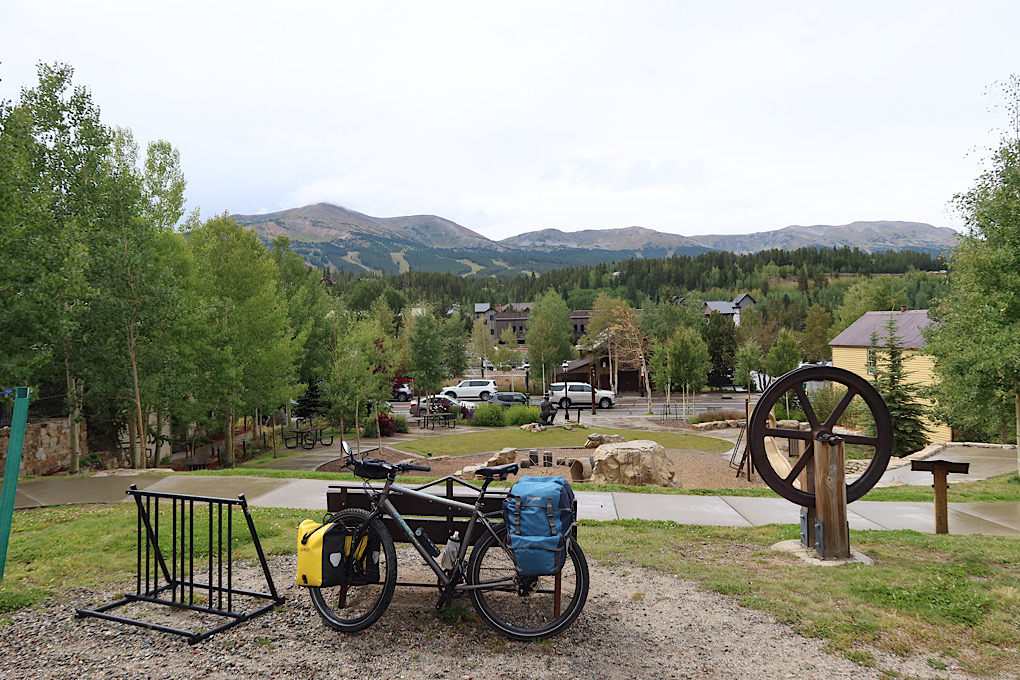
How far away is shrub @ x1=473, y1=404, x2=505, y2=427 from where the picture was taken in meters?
29.1

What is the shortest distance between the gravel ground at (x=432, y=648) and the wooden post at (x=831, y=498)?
6.04ft

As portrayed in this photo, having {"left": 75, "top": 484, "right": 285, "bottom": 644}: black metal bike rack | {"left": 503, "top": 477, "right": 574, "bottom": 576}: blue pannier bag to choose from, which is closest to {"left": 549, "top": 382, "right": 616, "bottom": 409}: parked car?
{"left": 75, "top": 484, "right": 285, "bottom": 644}: black metal bike rack

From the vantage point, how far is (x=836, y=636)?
425cm

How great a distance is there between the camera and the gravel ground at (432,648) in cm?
378

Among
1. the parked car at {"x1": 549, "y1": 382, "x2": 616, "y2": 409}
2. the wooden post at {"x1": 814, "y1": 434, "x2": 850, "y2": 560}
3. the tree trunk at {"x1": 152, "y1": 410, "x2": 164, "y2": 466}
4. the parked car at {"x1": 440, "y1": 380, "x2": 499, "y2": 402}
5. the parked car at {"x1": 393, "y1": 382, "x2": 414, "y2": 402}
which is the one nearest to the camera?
the wooden post at {"x1": 814, "y1": 434, "x2": 850, "y2": 560}

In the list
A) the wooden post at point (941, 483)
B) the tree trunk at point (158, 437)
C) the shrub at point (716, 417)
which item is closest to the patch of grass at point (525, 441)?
the shrub at point (716, 417)

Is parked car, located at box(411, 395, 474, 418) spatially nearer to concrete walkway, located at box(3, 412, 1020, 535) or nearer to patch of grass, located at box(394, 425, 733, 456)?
patch of grass, located at box(394, 425, 733, 456)

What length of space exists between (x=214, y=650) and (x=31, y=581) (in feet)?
9.24

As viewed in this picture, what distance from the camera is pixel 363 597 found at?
4.79 m

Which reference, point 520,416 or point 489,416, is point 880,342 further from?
point 489,416

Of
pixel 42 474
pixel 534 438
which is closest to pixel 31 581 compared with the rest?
pixel 42 474

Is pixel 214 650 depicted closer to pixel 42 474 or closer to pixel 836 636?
pixel 836 636

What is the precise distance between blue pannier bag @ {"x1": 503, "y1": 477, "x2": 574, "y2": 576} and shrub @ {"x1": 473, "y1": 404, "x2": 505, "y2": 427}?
25.3 meters

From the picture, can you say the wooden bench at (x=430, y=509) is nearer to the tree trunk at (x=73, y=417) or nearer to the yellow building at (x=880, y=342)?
the tree trunk at (x=73, y=417)
